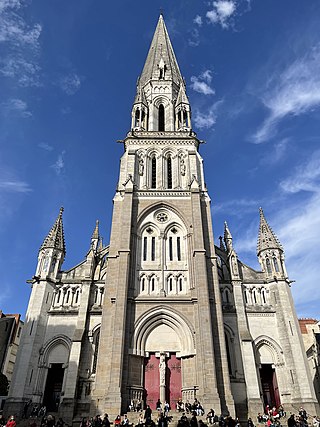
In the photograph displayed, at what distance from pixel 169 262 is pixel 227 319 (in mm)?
5584

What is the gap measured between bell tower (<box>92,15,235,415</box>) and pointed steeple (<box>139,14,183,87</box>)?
30.7 feet

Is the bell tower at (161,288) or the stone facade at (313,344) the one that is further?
the stone facade at (313,344)

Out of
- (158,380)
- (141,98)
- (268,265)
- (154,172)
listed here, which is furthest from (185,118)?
(158,380)

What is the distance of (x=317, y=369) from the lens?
2961 centimetres

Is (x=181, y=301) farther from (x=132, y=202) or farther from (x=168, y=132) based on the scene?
(x=168, y=132)

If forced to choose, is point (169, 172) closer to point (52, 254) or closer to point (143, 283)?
point (143, 283)

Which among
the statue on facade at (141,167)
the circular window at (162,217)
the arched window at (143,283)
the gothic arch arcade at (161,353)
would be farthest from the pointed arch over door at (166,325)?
the statue on facade at (141,167)

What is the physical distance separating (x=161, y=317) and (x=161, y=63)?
2980 centimetres

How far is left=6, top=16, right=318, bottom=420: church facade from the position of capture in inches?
725

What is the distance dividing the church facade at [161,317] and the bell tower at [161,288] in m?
0.07

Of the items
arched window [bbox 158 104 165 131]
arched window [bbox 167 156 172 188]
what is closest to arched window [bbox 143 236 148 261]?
arched window [bbox 167 156 172 188]

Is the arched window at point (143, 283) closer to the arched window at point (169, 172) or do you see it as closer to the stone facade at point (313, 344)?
the arched window at point (169, 172)

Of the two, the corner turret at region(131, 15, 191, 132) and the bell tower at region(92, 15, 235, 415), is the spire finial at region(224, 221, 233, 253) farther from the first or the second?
the corner turret at region(131, 15, 191, 132)

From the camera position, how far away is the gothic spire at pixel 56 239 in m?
25.1
